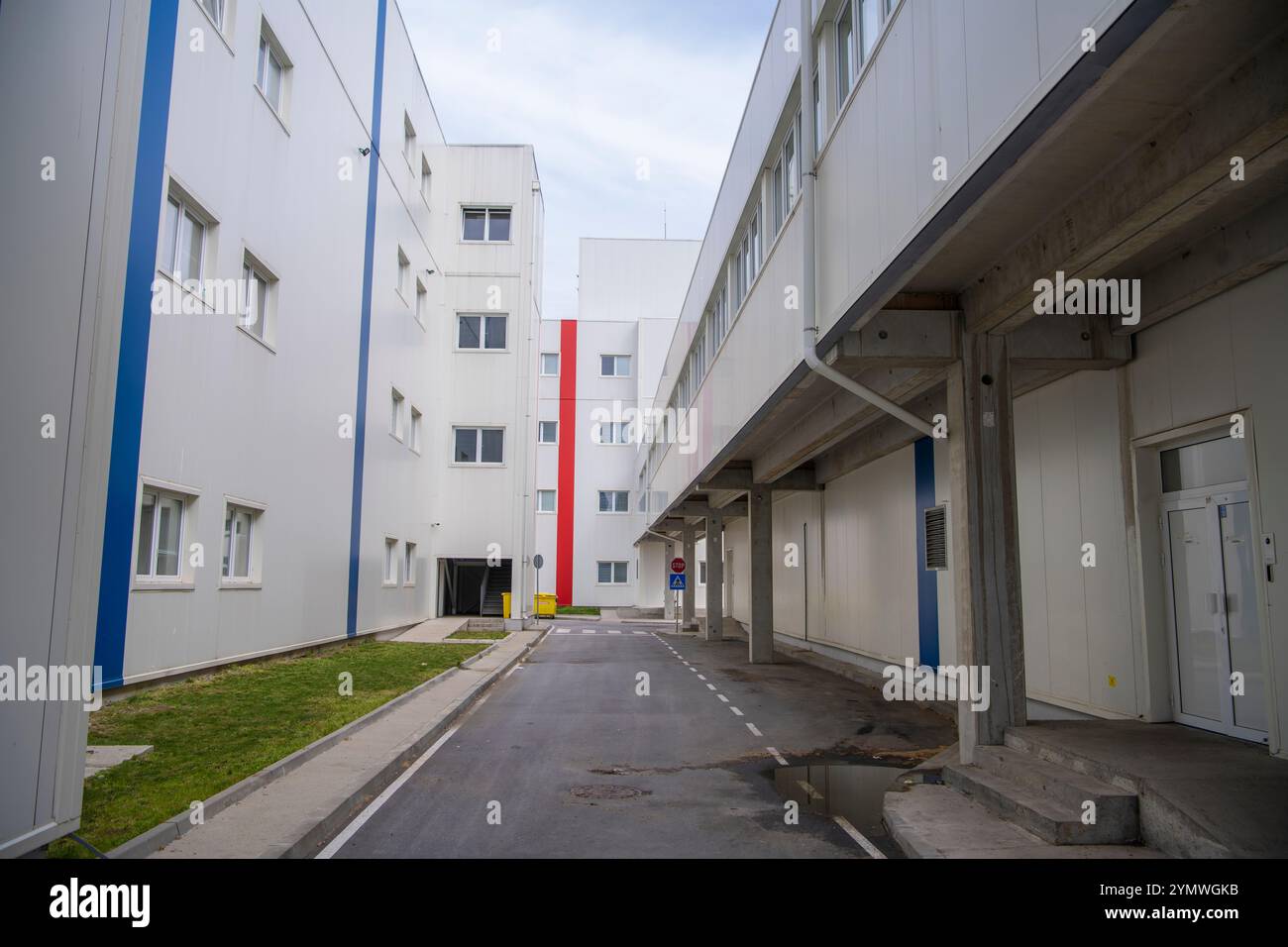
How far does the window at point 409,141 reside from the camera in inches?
1060

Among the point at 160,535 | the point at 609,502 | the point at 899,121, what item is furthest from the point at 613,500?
the point at 899,121

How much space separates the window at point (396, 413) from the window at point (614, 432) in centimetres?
2298

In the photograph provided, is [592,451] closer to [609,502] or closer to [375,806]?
[609,502]

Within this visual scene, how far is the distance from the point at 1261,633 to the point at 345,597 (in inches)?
704

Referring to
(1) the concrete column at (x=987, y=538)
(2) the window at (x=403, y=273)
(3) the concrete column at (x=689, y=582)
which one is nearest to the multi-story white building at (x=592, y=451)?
(3) the concrete column at (x=689, y=582)

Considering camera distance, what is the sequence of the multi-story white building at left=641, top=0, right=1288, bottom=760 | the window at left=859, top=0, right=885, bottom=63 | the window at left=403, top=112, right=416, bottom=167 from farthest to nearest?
1. the window at left=403, top=112, right=416, bottom=167
2. the window at left=859, top=0, right=885, bottom=63
3. the multi-story white building at left=641, top=0, right=1288, bottom=760

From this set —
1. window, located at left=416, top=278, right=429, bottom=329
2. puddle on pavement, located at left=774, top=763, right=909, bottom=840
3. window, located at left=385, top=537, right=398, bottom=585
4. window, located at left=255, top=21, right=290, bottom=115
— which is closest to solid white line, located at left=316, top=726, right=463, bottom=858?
puddle on pavement, located at left=774, top=763, right=909, bottom=840

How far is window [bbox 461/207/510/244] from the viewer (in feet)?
110

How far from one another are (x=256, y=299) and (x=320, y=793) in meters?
10.7

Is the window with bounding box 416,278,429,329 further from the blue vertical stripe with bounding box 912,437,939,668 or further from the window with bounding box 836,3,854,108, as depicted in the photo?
the window with bounding box 836,3,854,108

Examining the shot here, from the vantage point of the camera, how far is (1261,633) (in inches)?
286

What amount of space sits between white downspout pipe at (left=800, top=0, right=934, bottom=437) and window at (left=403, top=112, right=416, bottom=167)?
1974cm
